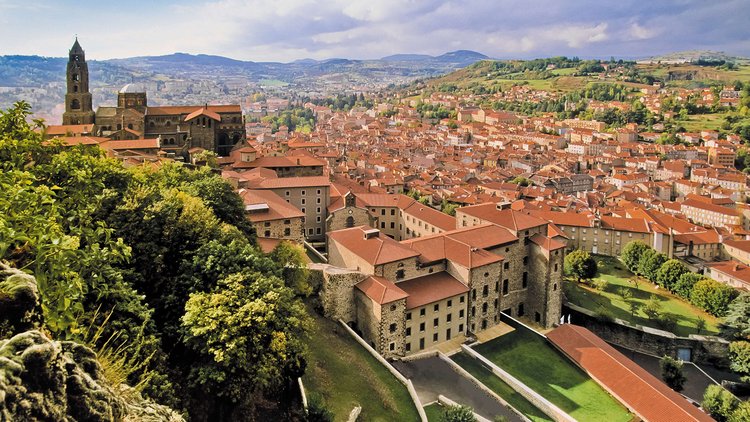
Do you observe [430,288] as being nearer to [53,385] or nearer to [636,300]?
[636,300]

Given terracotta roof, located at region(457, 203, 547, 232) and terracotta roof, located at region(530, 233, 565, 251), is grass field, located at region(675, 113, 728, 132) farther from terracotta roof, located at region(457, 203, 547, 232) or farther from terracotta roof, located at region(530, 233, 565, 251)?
terracotta roof, located at region(530, 233, 565, 251)

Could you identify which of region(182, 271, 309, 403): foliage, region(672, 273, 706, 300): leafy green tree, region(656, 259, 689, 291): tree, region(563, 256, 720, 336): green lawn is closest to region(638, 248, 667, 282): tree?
region(563, 256, 720, 336): green lawn

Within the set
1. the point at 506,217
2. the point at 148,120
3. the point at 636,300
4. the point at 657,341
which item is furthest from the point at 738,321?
the point at 148,120

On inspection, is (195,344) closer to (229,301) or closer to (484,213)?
(229,301)

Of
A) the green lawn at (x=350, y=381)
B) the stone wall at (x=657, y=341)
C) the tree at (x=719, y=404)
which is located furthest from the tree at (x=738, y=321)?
the green lawn at (x=350, y=381)

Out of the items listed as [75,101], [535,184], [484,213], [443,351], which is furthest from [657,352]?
[75,101]
